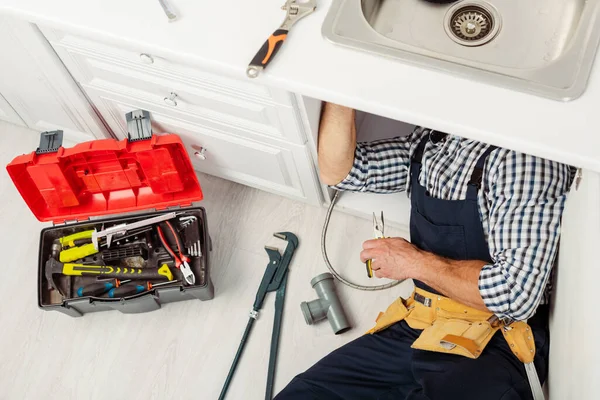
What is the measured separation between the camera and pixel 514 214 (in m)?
1.29

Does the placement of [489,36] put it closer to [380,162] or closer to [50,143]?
[380,162]

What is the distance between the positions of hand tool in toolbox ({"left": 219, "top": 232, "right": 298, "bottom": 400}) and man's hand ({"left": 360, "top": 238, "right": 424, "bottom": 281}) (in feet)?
1.30

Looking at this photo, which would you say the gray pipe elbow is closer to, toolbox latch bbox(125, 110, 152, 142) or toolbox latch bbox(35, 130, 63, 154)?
toolbox latch bbox(125, 110, 152, 142)

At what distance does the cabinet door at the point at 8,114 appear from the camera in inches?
82.6

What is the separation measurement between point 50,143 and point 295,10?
0.89 meters

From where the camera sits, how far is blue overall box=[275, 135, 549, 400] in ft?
4.67

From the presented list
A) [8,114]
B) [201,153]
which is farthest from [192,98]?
[8,114]

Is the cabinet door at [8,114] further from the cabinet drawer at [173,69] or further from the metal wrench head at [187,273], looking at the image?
the metal wrench head at [187,273]

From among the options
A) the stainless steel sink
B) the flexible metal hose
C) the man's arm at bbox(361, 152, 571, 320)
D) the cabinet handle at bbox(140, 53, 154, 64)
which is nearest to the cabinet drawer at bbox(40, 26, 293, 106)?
the cabinet handle at bbox(140, 53, 154, 64)

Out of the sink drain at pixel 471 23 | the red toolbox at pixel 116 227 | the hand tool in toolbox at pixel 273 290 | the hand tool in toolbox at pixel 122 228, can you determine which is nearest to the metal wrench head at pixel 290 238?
the hand tool in toolbox at pixel 273 290

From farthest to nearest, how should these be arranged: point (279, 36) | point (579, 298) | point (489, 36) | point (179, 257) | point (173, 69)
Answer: point (179, 257) → point (173, 69) → point (489, 36) → point (279, 36) → point (579, 298)

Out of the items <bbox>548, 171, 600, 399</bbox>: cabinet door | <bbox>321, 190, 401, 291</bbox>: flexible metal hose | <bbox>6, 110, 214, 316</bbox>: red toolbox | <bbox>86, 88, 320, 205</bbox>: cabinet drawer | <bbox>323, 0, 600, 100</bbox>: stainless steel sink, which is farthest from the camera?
<bbox>321, 190, 401, 291</bbox>: flexible metal hose

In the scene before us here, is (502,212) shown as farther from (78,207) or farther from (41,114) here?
(41,114)

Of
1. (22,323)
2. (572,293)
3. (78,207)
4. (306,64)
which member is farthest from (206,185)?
(572,293)
